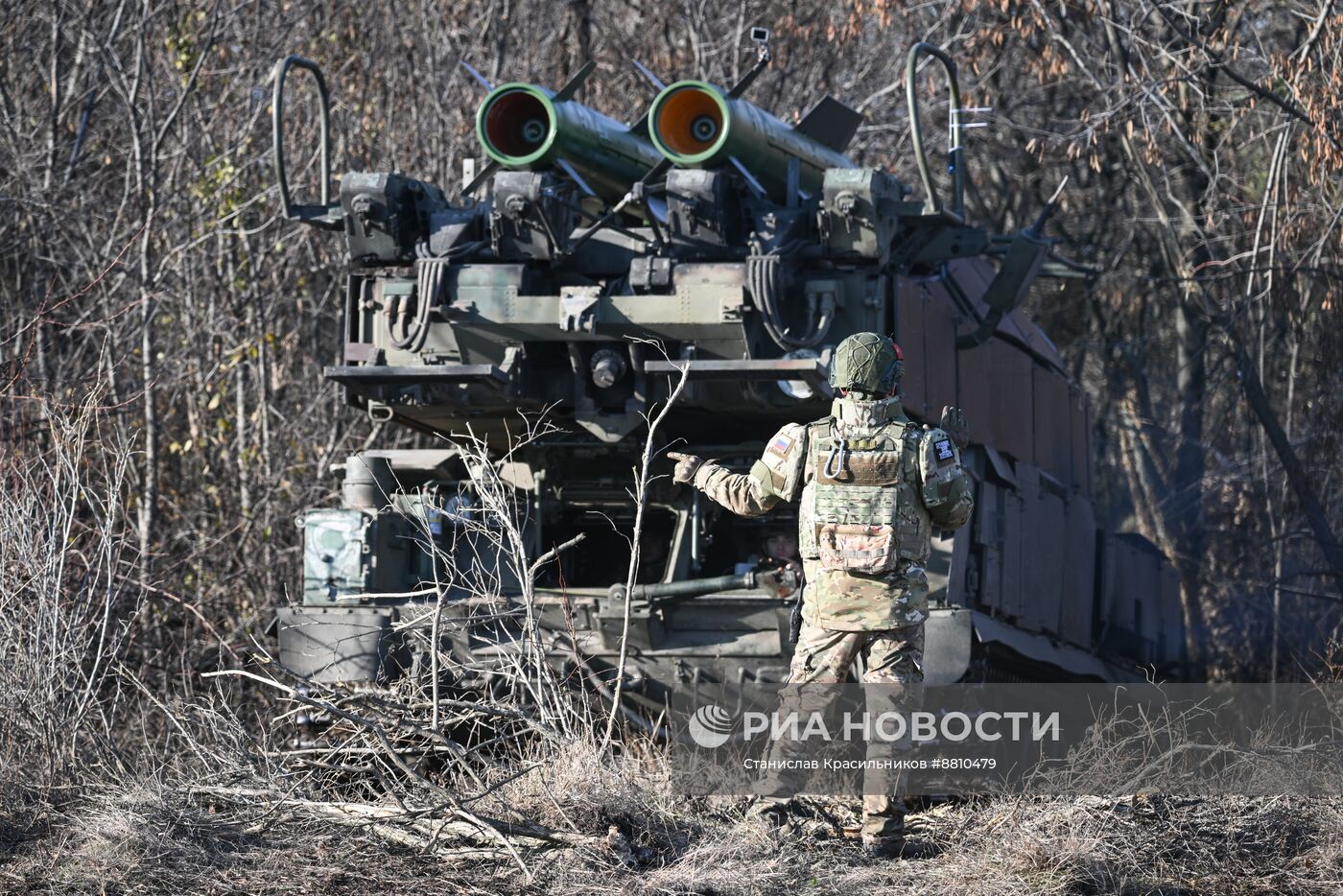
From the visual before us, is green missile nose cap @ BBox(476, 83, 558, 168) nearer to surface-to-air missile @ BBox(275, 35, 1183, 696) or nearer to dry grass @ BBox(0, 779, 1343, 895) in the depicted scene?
surface-to-air missile @ BBox(275, 35, 1183, 696)

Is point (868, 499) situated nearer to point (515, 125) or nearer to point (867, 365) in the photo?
point (867, 365)

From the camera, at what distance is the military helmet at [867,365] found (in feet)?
22.1

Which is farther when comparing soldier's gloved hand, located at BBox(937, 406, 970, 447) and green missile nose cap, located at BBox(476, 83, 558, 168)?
green missile nose cap, located at BBox(476, 83, 558, 168)

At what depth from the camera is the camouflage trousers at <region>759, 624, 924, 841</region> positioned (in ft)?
21.9

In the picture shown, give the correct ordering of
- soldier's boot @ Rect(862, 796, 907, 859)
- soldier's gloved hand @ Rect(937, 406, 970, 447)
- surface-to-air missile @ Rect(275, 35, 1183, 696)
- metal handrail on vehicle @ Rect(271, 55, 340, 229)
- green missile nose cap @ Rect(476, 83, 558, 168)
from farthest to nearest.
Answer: metal handrail on vehicle @ Rect(271, 55, 340, 229), green missile nose cap @ Rect(476, 83, 558, 168), surface-to-air missile @ Rect(275, 35, 1183, 696), soldier's gloved hand @ Rect(937, 406, 970, 447), soldier's boot @ Rect(862, 796, 907, 859)

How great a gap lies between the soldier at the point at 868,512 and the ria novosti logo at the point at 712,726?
175 centimetres

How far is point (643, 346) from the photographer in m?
9.11

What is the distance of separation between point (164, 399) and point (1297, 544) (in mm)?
8830

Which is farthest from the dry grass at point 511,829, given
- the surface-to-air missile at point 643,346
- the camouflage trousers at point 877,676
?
the surface-to-air missile at point 643,346

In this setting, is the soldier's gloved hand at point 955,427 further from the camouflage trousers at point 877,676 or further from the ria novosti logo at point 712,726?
the ria novosti logo at point 712,726

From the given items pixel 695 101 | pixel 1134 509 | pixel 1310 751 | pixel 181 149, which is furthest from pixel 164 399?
pixel 1134 509

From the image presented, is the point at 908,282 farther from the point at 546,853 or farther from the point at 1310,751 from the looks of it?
the point at 546,853

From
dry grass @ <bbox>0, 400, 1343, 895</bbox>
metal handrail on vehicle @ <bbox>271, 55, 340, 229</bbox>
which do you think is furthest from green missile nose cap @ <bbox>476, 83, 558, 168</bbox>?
dry grass @ <bbox>0, 400, 1343, 895</bbox>

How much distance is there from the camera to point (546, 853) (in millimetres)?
6387
